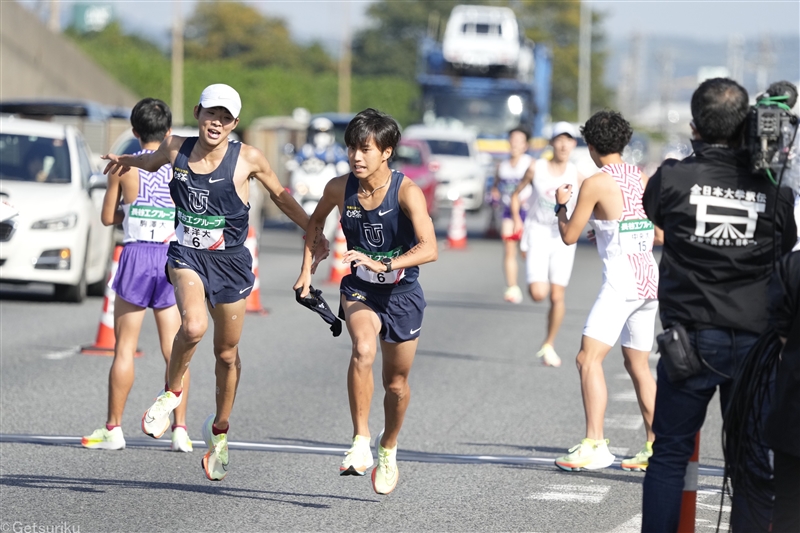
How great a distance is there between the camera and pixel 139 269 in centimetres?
811

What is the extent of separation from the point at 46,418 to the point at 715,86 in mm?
5366

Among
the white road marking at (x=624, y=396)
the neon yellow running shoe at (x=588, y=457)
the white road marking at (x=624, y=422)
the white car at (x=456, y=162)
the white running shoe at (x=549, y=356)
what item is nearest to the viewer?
the neon yellow running shoe at (x=588, y=457)

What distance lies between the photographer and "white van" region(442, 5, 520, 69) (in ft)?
123

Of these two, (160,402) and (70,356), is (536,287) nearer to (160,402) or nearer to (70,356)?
(70,356)

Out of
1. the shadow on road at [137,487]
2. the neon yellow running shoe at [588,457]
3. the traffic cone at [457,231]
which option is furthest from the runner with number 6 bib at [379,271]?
the traffic cone at [457,231]

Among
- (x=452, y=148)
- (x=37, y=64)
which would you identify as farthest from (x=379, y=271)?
(x=37, y=64)

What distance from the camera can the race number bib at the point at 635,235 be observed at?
7746 mm

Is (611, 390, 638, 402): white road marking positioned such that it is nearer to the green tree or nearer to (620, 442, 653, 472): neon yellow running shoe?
(620, 442, 653, 472): neon yellow running shoe

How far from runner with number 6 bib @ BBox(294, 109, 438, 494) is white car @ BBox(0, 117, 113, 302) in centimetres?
766

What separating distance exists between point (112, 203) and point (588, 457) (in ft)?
10.3

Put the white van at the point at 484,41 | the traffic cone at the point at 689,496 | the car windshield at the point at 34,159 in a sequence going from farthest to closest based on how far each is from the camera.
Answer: the white van at the point at 484,41 → the car windshield at the point at 34,159 → the traffic cone at the point at 689,496

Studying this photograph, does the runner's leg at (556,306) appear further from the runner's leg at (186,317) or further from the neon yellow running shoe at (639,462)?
the runner's leg at (186,317)

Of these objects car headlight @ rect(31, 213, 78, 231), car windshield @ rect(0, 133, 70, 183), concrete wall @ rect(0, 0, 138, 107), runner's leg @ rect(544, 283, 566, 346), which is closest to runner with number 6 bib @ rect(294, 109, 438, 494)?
runner's leg @ rect(544, 283, 566, 346)

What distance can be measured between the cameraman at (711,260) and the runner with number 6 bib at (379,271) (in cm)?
173
